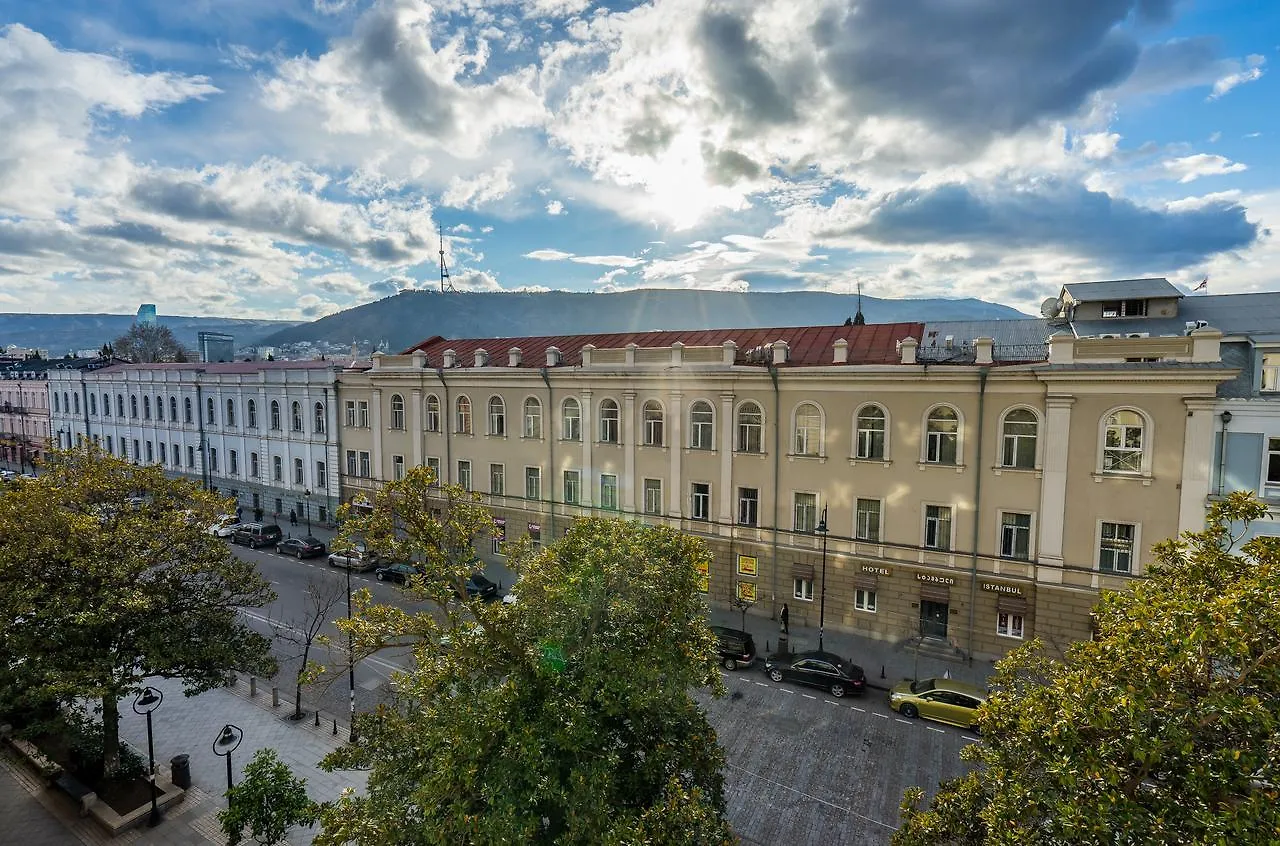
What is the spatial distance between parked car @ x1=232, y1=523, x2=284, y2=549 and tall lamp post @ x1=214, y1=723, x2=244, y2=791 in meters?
25.8

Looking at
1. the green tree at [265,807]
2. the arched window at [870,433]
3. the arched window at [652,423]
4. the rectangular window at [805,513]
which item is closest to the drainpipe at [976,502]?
the arched window at [870,433]

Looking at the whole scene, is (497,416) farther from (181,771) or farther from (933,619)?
(933,619)

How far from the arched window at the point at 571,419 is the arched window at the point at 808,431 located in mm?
12839

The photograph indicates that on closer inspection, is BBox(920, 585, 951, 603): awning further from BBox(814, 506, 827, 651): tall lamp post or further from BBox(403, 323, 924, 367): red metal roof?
BBox(403, 323, 924, 367): red metal roof

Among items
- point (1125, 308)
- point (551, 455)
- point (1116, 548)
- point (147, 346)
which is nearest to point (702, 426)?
point (551, 455)

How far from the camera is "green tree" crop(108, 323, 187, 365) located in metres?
98.2

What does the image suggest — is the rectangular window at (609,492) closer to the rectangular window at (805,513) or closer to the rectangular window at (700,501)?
the rectangular window at (700,501)

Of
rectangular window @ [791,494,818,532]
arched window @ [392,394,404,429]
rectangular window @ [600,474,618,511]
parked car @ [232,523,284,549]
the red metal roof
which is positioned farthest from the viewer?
parked car @ [232,523,284,549]

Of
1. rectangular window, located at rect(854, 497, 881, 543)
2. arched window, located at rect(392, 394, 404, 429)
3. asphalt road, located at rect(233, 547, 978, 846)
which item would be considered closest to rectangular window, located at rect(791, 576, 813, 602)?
rectangular window, located at rect(854, 497, 881, 543)

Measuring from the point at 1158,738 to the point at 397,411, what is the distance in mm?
43522

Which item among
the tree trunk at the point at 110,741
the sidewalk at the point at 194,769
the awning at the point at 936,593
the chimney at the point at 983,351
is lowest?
the sidewalk at the point at 194,769

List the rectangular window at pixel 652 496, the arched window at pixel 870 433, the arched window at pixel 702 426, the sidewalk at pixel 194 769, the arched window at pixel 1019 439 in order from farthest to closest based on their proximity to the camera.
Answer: the rectangular window at pixel 652 496, the arched window at pixel 702 426, the arched window at pixel 870 433, the arched window at pixel 1019 439, the sidewalk at pixel 194 769

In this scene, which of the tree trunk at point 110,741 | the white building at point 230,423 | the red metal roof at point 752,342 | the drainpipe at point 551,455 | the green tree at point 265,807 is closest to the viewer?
the green tree at point 265,807

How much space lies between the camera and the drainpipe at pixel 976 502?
25.9 meters
